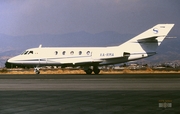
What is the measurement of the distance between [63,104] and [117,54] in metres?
33.3

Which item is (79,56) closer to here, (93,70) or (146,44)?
(93,70)

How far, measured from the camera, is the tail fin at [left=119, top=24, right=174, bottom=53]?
156ft

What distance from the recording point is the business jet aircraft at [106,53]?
47344 millimetres

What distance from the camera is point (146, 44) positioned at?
4753 cm

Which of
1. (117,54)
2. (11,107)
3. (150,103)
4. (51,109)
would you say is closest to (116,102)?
(150,103)

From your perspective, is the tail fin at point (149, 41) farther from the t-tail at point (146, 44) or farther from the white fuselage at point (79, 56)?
the white fuselage at point (79, 56)

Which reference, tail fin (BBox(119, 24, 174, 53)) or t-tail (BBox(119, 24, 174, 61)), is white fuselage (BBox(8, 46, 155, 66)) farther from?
tail fin (BBox(119, 24, 174, 53))

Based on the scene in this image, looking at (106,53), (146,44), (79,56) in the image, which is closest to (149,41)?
(146,44)

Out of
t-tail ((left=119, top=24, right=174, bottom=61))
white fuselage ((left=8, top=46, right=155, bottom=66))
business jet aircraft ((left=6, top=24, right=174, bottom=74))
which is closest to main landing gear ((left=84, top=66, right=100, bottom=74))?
business jet aircraft ((left=6, top=24, right=174, bottom=74))

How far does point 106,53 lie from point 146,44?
4945 mm

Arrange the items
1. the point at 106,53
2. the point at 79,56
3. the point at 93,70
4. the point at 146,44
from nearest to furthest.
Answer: the point at 106,53, the point at 146,44, the point at 79,56, the point at 93,70

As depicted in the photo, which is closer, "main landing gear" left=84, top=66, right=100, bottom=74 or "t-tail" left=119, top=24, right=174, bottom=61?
"t-tail" left=119, top=24, right=174, bottom=61

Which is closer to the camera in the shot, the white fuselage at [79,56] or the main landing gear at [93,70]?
the white fuselage at [79,56]

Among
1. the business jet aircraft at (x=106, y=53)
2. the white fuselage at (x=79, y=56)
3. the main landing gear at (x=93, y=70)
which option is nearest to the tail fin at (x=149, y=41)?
the business jet aircraft at (x=106, y=53)
